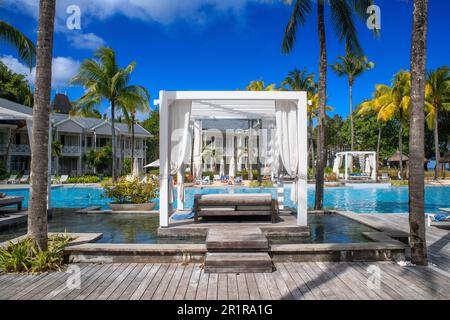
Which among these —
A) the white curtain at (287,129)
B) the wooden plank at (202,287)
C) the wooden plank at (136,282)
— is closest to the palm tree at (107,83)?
the white curtain at (287,129)

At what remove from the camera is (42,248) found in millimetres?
4902

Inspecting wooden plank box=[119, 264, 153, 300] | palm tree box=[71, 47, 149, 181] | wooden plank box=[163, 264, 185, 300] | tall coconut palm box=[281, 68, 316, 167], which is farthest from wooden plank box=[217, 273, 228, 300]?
tall coconut palm box=[281, 68, 316, 167]

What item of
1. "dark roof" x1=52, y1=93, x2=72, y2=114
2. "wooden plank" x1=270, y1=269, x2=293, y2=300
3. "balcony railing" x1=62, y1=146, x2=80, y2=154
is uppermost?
"dark roof" x1=52, y1=93, x2=72, y2=114

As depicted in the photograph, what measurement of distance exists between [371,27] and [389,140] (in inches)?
1438

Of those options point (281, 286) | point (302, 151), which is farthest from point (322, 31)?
point (281, 286)

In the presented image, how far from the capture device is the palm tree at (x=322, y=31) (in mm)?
10016

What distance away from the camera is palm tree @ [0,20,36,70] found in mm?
10133

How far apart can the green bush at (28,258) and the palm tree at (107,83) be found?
56.9 ft

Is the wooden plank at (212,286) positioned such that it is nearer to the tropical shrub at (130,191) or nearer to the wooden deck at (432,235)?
the wooden deck at (432,235)

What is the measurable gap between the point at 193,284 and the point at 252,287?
2.43 ft

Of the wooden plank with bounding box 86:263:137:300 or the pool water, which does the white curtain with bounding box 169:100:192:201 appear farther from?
the wooden plank with bounding box 86:263:137:300

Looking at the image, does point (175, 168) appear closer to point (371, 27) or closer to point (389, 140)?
point (371, 27)

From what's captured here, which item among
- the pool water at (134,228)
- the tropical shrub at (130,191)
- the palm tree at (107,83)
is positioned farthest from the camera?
the palm tree at (107,83)

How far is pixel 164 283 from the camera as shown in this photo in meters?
4.27
